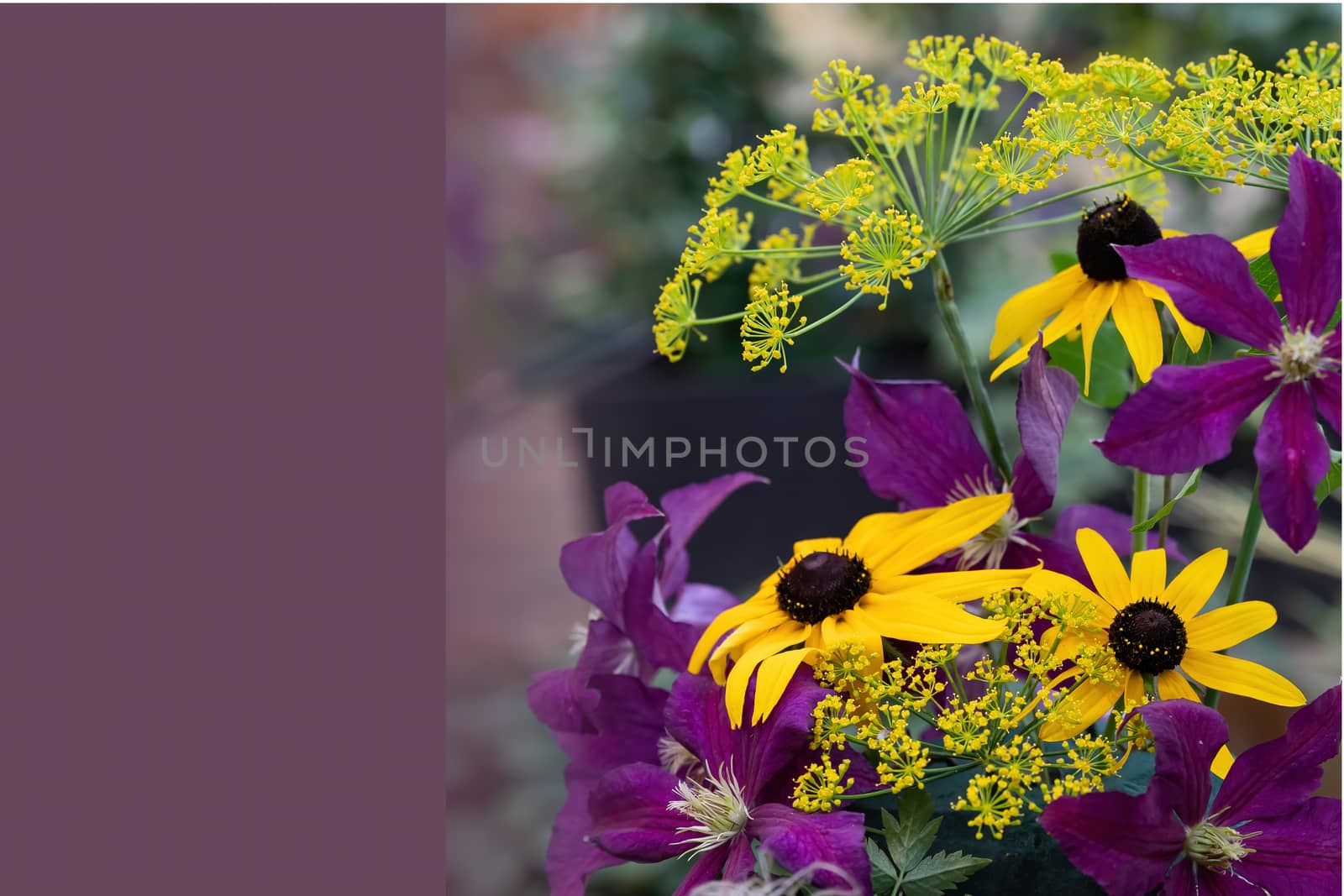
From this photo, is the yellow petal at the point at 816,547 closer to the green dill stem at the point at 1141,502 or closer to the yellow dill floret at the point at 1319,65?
the green dill stem at the point at 1141,502

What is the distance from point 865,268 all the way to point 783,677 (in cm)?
12

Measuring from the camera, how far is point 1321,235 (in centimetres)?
30

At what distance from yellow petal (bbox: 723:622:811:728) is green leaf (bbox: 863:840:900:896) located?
51 mm

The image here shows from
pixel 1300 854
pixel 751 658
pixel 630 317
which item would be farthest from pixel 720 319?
pixel 630 317

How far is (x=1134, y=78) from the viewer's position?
0.36m

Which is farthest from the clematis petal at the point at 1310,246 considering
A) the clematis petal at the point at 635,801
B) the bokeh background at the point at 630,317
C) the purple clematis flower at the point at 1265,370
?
the bokeh background at the point at 630,317

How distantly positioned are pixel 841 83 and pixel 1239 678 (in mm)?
218

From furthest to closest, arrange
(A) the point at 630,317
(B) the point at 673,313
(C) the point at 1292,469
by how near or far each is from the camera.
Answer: (A) the point at 630,317
(B) the point at 673,313
(C) the point at 1292,469

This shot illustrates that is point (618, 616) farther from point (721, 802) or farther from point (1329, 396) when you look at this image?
point (1329, 396)

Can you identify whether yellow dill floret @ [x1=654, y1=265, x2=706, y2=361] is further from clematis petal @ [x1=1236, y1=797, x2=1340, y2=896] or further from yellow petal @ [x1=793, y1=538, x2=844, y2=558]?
clematis petal @ [x1=1236, y1=797, x2=1340, y2=896]

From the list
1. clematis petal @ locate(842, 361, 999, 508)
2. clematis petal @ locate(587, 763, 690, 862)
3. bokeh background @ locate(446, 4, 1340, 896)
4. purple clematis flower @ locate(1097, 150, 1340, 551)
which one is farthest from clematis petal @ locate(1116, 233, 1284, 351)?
bokeh background @ locate(446, 4, 1340, 896)

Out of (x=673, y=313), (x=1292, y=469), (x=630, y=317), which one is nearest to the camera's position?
(x=1292, y=469)

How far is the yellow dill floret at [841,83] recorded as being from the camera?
0.37 meters

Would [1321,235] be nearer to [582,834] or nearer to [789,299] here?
[789,299]
